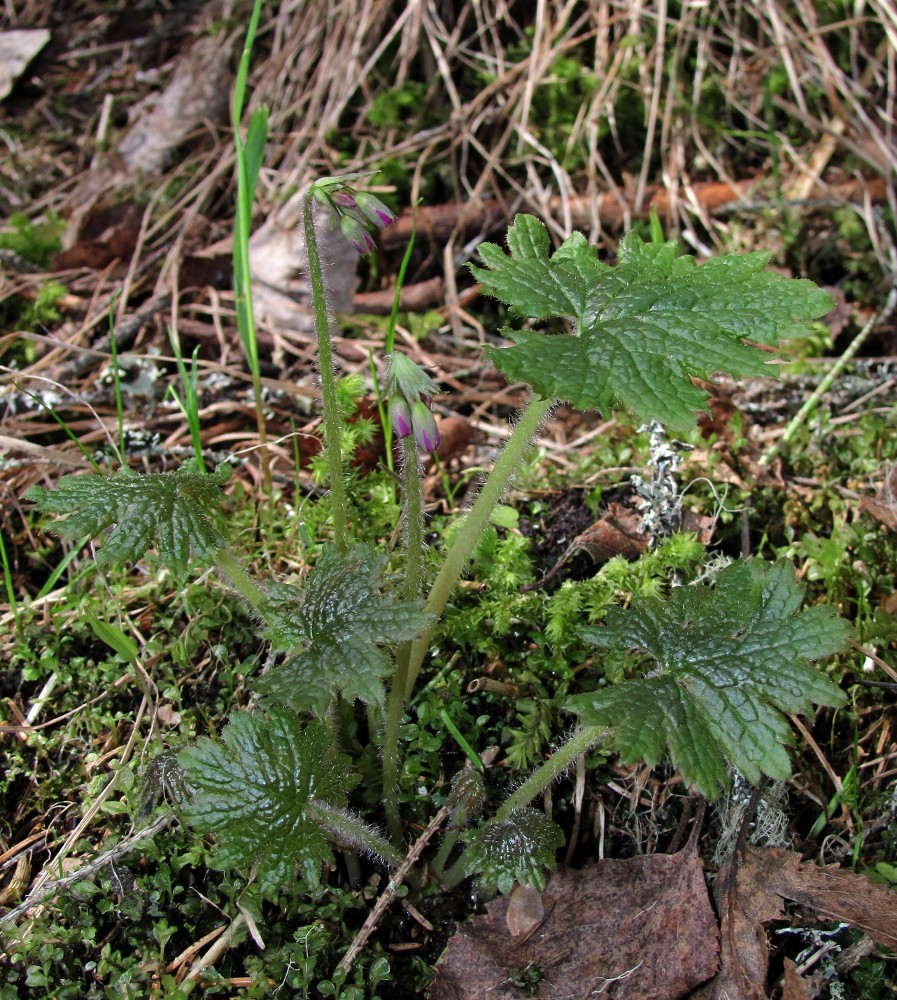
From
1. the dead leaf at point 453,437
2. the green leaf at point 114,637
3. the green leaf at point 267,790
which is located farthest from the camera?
the dead leaf at point 453,437

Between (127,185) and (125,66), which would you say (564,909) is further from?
(125,66)

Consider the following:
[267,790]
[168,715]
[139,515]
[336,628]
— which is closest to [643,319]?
[336,628]

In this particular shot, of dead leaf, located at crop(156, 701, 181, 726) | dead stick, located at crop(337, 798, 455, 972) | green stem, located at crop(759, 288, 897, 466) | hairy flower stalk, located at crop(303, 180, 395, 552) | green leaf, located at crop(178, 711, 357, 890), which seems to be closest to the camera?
green leaf, located at crop(178, 711, 357, 890)

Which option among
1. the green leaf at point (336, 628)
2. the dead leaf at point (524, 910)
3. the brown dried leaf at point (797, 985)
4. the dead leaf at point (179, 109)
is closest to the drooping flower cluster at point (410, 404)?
the green leaf at point (336, 628)

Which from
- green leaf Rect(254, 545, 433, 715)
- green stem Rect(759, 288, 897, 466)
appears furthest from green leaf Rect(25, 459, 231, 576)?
green stem Rect(759, 288, 897, 466)

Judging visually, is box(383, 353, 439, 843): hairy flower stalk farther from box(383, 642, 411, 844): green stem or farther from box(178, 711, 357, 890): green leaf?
box(178, 711, 357, 890): green leaf

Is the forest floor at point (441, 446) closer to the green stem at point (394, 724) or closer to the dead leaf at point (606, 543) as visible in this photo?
the dead leaf at point (606, 543)
